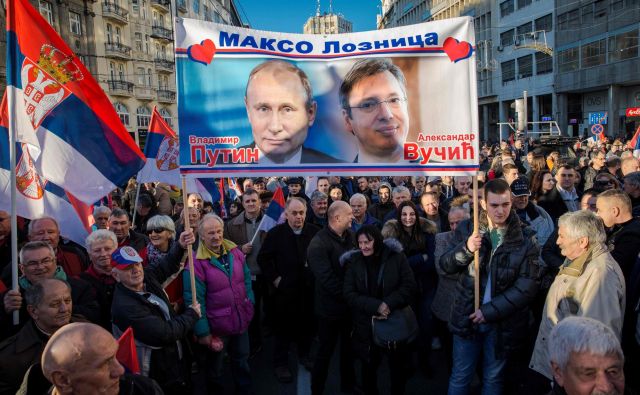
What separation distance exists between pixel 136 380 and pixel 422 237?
3359 millimetres

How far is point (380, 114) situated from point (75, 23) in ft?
134

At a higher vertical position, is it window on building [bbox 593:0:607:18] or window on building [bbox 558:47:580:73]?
window on building [bbox 593:0:607:18]

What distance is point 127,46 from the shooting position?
4194 centimetres

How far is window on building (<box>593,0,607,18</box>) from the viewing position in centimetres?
3597

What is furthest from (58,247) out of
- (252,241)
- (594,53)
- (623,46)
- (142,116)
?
(142,116)

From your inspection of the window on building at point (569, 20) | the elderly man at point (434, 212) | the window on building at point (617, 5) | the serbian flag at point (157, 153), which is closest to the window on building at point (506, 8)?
the window on building at point (569, 20)

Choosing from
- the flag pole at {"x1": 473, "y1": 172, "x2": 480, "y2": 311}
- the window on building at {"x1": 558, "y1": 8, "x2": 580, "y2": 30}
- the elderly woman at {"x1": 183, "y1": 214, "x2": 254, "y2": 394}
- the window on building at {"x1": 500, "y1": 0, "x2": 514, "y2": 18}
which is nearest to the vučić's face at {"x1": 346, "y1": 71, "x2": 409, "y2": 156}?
the flag pole at {"x1": 473, "y1": 172, "x2": 480, "y2": 311}

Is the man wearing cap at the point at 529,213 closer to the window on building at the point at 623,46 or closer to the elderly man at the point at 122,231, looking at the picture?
the elderly man at the point at 122,231

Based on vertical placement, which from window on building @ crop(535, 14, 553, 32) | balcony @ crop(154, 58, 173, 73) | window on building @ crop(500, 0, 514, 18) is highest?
window on building @ crop(500, 0, 514, 18)

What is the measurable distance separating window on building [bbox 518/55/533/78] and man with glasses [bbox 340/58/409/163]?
47949 mm

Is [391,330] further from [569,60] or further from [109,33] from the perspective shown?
[569,60]

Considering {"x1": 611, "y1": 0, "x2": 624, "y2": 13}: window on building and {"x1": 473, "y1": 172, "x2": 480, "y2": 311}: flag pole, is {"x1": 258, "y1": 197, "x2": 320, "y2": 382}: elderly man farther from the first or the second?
{"x1": 611, "y1": 0, "x2": 624, "y2": 13}: window on building

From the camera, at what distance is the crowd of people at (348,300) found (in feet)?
7.66

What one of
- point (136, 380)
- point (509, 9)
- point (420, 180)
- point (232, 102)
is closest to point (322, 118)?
point (232, 102)
